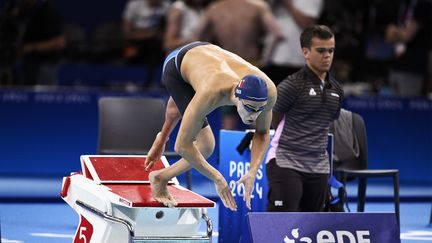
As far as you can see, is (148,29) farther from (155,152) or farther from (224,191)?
(224,191)

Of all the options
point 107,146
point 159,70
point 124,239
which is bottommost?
point 124,239

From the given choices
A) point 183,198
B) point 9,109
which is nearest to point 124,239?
point 183,198

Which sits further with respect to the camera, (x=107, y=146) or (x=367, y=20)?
(x=367, y=20)

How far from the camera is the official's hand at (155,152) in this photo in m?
7.02

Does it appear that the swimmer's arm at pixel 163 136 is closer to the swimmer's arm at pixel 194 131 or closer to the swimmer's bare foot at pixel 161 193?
the swimmer's bare foot at pixel 161 193

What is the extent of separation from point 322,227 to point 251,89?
3.31 feet

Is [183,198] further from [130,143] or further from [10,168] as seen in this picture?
[10,168]

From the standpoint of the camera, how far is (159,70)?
42.4ft

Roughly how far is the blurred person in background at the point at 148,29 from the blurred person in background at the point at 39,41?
1099 mm

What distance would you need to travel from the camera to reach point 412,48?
1206 cm

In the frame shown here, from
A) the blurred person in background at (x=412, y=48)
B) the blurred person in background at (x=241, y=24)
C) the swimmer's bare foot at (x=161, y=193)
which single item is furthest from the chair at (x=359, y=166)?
the blurred person in background at (x=412, y=48)

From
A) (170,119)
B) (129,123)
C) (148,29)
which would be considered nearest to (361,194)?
(170,119)

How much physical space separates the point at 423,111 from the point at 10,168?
479 centimetres

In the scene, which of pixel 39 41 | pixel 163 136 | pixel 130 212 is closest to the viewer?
pixel 130 212
